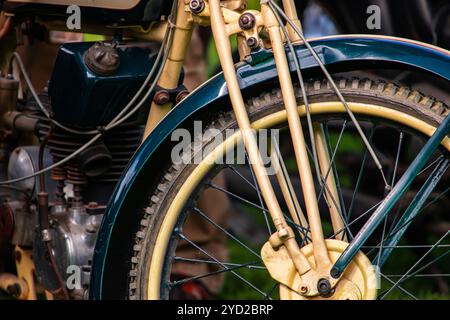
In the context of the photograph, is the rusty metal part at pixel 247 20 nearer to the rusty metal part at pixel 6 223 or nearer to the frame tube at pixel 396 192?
the frame tube at pixel 396 192

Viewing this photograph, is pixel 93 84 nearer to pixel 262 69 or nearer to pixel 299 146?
pixel 262 69

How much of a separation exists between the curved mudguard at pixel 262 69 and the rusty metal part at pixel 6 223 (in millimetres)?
649

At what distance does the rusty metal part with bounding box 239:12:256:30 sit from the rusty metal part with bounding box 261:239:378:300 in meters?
0.59

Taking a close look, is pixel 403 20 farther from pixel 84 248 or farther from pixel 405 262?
pixel 84 248

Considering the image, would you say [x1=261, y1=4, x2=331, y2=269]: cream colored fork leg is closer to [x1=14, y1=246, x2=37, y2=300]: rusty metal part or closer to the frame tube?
the frame tube

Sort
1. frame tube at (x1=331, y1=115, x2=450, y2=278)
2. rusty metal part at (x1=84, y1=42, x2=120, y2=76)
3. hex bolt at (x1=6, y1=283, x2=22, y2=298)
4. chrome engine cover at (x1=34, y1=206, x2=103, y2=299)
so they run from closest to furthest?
frame tube at (x1=331, y1=115, x2=450, y2=278)
rusty metal part at (x1=84, y1=42, x2=120, y2=76)
chrome engine cover at (x1=34, y1=206, x2=103, y2=299)
hex bolt at (x1=6, y1=283, x2=22, y2=298)

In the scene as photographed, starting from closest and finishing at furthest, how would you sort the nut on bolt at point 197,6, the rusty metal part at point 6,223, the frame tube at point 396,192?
the frame tube at point 396,192, the nut on bolt at point 197,6, the rusty metal part at point 6,223

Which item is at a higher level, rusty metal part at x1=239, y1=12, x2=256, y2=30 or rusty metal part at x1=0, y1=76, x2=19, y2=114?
rusty metal part at x1=0, y1=76, x2=19, y2=114

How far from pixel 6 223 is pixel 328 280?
4.62 ft

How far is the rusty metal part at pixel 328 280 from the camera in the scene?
2.65 m

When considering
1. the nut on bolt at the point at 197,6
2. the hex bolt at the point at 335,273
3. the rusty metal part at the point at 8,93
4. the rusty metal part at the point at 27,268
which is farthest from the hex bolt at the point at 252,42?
the rusty metal part at the point at 27,268

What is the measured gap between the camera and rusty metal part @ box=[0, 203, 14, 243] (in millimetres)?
Answer: 3613

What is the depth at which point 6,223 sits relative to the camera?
11.9 feet

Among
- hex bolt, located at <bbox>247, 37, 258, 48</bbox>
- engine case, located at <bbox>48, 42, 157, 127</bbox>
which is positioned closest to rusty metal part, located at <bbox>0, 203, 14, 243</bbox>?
engine case, located at <bbox>48, 42, 157, 127</bbox>
